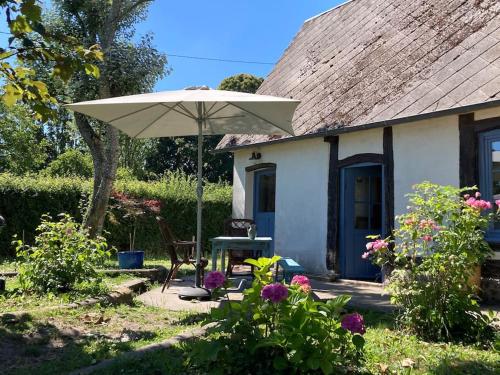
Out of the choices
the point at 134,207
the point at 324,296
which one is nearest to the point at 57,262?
the point at 324,296

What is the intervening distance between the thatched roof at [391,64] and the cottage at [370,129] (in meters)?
0.02

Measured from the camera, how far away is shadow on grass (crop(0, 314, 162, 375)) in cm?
335

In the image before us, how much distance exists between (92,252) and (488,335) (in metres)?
4.20

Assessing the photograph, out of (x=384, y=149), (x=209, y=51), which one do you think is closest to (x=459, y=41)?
(x=384, y=149)

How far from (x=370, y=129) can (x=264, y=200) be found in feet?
11.1

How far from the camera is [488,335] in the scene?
160 inches

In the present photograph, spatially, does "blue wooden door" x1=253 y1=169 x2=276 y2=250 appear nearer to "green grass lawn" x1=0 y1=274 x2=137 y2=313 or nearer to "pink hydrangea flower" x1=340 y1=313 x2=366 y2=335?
"green grass lawn" x1=0 y1=274 x2=137 y2=313

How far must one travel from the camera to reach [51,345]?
3.87 metres

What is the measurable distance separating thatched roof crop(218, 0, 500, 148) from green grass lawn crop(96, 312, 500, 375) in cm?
333

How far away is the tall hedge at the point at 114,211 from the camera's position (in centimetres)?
1134

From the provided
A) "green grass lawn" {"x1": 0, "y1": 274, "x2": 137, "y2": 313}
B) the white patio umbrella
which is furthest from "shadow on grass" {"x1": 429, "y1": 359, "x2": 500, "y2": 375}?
"green grass lawn" {"x1": 0, "y1": 274, "x2": 137, "y2": 313}

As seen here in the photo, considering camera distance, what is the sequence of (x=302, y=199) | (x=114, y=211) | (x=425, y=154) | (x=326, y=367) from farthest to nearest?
(x=114, y=211) < (x=302, y=199) < (x=425, y=154) < (x=326, y=367)

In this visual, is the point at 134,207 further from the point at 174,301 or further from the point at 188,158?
the point at 188,158

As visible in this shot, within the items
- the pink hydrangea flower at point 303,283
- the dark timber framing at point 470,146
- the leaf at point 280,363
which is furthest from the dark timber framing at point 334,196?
the leaf at point 280,363
